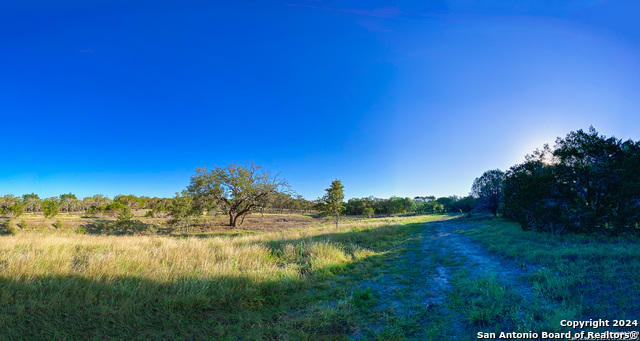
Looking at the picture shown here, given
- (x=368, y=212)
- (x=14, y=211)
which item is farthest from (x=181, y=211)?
(x=368, y=212)

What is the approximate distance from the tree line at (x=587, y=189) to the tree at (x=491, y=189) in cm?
2946

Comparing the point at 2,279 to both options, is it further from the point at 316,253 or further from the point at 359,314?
the point at 316,253

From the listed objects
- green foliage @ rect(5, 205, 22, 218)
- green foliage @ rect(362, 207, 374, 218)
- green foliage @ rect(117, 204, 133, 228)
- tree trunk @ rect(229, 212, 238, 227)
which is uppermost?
green foliage @ rect(5, 205, 22, 218)

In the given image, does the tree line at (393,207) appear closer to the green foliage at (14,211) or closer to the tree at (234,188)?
the tree at (234,188)

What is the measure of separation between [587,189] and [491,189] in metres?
36.3

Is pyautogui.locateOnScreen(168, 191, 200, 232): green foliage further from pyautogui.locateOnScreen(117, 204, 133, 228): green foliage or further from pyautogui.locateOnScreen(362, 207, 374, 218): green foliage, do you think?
pyautogui.locateOnScreen(362, 207, 374, 218): green foliage

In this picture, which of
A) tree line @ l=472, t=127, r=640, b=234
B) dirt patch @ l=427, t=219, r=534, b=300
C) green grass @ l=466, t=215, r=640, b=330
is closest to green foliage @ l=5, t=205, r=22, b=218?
dirt patch @ l=427, t=219, r=534, b=300

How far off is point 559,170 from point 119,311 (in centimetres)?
2107

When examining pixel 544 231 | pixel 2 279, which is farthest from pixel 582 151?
pixel 2 279

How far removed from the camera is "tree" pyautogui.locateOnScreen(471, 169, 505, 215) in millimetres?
42244

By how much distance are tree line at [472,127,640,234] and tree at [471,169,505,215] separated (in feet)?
96.6

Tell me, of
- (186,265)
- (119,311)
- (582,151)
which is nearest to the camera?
(119,311)

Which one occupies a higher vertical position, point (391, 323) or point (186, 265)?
point (186, 265)

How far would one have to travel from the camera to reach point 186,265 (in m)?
6.09
